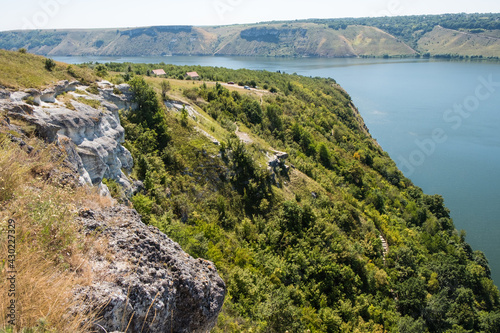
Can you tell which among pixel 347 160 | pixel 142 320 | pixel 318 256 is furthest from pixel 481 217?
pixel 142 320

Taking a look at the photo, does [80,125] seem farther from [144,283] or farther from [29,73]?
[144,283]

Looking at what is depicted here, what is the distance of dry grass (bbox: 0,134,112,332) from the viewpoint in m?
4.43

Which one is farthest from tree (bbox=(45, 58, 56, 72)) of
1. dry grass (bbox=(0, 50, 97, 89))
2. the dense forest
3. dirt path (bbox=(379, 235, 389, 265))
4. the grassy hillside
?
dirt path (bbox=(379, 235, 389, 265))

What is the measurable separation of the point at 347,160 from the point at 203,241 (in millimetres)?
42257

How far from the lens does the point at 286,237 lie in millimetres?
24641

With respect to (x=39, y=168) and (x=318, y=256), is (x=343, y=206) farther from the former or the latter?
(x=39, y=168)

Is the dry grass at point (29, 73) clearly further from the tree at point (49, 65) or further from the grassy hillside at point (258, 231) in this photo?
the grassy hillside at point (258, 231)

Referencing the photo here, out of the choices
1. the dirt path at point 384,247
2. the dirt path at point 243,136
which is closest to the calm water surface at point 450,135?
the dirt path at point 384,247

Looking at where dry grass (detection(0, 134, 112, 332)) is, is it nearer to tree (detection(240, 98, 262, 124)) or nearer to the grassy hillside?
the grassy hillside

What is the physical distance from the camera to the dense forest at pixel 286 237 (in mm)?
18172

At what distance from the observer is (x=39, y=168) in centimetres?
814

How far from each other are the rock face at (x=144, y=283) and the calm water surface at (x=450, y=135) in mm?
50654

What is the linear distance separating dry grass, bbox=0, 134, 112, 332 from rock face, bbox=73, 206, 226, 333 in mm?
327

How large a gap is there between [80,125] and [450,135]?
89.1 m
